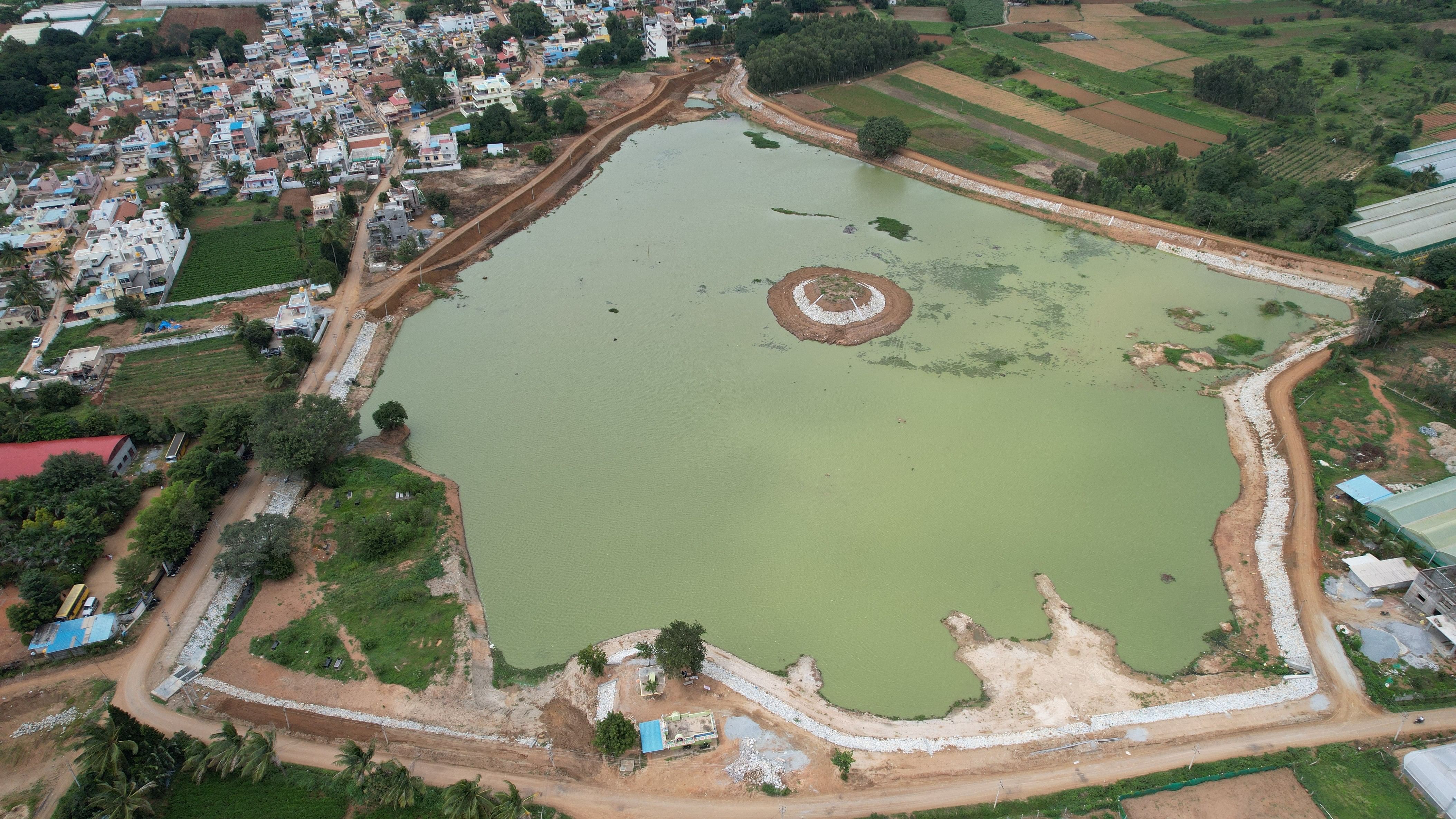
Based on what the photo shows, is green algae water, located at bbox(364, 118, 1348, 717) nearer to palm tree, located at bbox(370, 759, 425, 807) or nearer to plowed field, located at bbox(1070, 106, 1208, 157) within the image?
palm tree, located at bbox(370, 759, 425, 807)

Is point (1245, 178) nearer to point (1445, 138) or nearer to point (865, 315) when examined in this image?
point (1445, 138)

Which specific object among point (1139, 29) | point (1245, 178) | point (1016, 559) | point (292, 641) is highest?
point (1139, 29)

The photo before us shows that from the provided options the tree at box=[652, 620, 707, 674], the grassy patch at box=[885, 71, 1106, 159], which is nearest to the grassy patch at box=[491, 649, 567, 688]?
the tree at box=[652, 620, 707, 674]

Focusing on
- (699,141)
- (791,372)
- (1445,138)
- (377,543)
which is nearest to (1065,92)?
(1445,138)

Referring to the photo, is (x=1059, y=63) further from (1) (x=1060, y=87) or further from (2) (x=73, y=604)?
(2) (x=73, y=604)

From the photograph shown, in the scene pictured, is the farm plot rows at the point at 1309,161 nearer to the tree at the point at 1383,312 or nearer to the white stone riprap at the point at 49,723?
the tree at the point at 1383,312

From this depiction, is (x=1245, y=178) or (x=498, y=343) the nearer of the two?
(x=498, y=343)

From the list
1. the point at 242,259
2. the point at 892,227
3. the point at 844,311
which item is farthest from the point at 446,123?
the point at 844,311

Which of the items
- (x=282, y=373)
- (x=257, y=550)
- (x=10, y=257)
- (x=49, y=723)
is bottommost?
(x=49, y=723)
